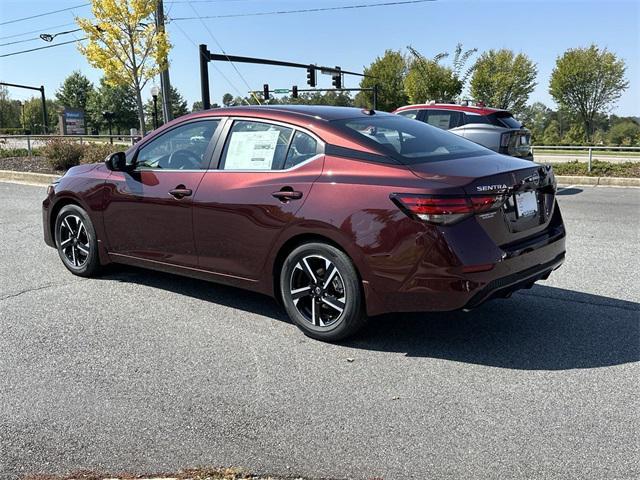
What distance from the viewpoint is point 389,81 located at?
71188mm

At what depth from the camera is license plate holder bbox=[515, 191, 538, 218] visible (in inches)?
154

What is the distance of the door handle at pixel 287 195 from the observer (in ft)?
13.4

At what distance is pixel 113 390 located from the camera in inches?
135

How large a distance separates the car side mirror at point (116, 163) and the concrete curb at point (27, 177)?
423 inches

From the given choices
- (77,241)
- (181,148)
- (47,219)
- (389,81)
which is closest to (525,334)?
(181,148)

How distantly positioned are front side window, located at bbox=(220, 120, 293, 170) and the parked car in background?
6.60 meters

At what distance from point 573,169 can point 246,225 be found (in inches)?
496

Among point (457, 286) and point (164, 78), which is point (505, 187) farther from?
point (164, 78)

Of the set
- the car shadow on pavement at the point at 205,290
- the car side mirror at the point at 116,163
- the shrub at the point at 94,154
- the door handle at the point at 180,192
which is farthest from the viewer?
the shrub at the point at 94,154

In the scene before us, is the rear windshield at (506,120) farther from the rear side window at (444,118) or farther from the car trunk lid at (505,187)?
the car trunk lid at (505,187)

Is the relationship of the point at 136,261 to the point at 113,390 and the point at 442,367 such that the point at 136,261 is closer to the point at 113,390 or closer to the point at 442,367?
the point at 113,390

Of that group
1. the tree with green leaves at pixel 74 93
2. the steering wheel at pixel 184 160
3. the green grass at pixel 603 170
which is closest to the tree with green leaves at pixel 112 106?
the tree with green leaves at pixel 74 93

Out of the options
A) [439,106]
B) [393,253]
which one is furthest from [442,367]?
[439,106]

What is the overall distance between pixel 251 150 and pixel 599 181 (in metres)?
11.5
